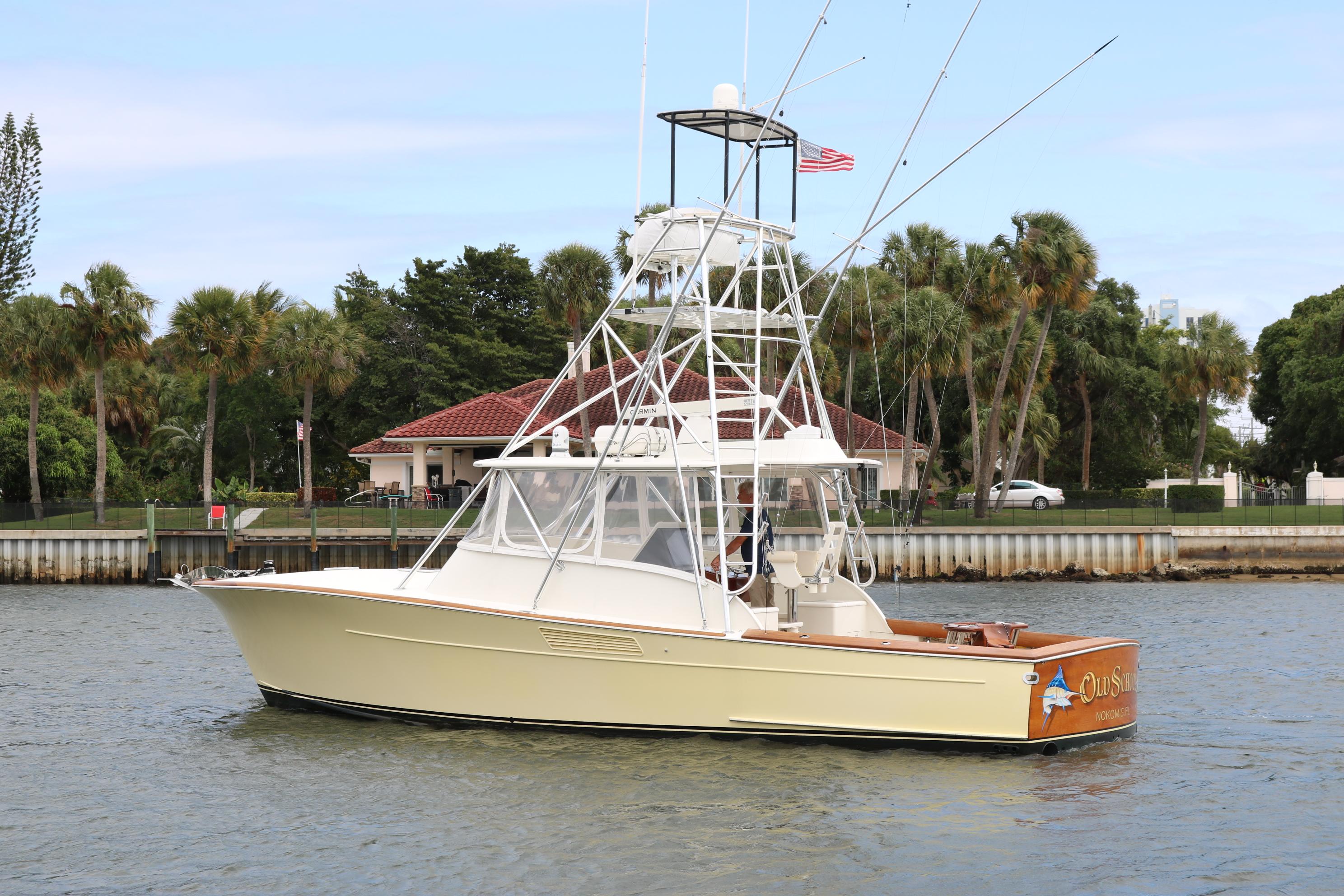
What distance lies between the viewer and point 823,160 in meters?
15.0

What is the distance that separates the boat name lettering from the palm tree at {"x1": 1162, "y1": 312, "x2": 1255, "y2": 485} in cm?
4014

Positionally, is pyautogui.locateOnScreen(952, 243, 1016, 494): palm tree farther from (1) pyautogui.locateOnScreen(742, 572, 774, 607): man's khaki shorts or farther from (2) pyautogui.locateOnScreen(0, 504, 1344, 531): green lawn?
(1) pyautogui.locateOnScreen(742, 572, 774, 607): man's khaki shorts

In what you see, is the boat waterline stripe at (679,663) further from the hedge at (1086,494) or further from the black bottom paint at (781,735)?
the hedge at (1086,494)

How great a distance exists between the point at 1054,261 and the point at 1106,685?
29.3 m

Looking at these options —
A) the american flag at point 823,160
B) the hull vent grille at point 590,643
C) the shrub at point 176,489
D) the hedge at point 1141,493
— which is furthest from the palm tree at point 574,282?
the hull vent grille at point 590,643

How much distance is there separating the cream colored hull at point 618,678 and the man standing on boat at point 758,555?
118 centimetres

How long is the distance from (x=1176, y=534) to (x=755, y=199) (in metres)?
27.0

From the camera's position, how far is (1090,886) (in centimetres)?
891

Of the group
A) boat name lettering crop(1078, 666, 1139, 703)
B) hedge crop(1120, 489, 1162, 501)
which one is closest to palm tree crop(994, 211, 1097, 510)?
hedge crop(1120, 489, 1162, 501)

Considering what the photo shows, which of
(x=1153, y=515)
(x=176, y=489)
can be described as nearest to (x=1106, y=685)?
(x=1153, y=515)

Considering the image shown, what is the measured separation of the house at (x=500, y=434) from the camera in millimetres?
43281

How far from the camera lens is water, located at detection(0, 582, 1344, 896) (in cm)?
914

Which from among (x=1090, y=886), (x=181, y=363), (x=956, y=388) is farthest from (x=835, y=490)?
(x=956, y=388)

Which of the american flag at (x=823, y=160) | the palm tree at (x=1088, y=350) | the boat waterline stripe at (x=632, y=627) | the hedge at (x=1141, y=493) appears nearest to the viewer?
the boat waterline stripe at (x=632, y=627)
